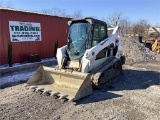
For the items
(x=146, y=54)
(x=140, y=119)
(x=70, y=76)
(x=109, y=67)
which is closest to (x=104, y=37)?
(x=109, y=67)

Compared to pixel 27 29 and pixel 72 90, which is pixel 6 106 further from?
pixel 27 29

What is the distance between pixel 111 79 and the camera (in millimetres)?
7621

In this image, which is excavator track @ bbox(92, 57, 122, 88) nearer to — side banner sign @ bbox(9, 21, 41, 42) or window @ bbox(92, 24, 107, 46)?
window @ bbox(92, 24, 107, 46)

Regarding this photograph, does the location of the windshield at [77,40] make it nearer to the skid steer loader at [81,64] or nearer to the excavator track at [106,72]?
the skid steer loader at [81,64]

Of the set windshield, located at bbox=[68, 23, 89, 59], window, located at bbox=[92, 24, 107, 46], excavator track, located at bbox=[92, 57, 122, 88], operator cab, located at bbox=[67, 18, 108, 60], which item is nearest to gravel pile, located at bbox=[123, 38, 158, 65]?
excavator track, located at bbox=[92, 57, 122, 88]

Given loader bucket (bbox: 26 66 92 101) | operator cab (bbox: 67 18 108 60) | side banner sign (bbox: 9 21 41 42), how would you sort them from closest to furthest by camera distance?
1. loader bucket (bbox: 26 66 92 101)
2. operator cab (bbox: 67 18 108 60)
3. side banner sign (bbox: 9 21 41 42)

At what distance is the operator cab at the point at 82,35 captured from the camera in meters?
6.83

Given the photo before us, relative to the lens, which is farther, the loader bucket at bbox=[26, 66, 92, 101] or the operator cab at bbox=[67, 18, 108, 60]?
the operator cab at bbox=[67, 18, 108, 60]

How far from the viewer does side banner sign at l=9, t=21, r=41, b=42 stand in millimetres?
10492

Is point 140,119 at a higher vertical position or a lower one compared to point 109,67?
lower

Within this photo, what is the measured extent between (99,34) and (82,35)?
2.32 ft

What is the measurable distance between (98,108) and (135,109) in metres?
0.94

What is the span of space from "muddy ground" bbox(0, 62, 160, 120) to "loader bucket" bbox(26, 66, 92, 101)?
205 mm

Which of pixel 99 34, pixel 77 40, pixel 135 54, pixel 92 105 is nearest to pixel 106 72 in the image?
pixel 99 34
